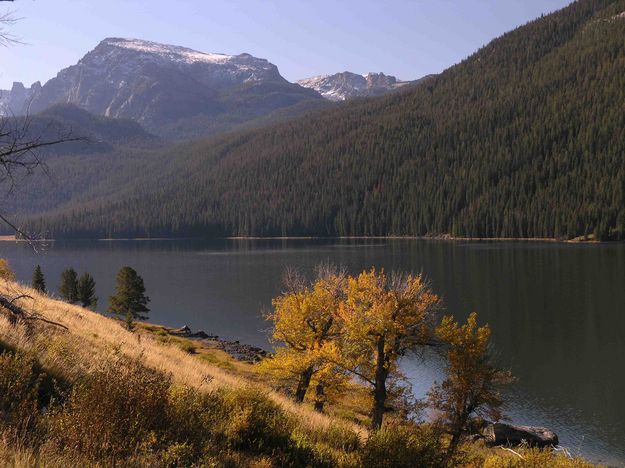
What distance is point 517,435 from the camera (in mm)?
28984

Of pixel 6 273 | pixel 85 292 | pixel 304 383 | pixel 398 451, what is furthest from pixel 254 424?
pixel 85 292

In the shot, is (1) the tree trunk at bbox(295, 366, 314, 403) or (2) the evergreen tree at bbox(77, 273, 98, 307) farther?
(2) the evergreen tree at bbox(77, 273, 98, 307)

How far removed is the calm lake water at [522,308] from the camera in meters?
33.7

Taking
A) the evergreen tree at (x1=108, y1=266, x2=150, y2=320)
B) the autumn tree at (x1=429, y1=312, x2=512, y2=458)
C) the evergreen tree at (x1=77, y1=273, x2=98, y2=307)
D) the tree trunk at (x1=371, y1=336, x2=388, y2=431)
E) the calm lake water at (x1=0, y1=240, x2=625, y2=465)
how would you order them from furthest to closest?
1. the evergreen tree at (x1=77, y1=273, x2=98, y2=307)
2. the evergreen tree at (x1=108, y1=266, x2=150, y2=320)
3. the calm lake water at (x1=0, y1=240, x2=625, y2=465)
4. the autumn tree at (x1=429, y1=312, x2=512, y2=458)
5. the tree trunk at (x1=371, y1=336, x2=388, y2=431)

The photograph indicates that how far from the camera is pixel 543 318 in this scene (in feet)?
179

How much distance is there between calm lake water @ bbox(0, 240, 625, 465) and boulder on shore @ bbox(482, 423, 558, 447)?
109 centimetres

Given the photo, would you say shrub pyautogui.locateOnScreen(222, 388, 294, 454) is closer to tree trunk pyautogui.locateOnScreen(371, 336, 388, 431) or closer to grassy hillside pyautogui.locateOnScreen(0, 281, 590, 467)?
grassy hillside pyautogui.locateOnScreen(0, 281, 590, 467)

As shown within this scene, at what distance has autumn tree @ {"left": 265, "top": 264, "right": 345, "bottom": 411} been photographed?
97.3 feet

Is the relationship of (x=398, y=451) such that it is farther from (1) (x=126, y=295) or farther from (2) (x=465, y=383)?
(1) (x=126, y=295)

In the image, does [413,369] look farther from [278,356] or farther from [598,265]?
[598,265]

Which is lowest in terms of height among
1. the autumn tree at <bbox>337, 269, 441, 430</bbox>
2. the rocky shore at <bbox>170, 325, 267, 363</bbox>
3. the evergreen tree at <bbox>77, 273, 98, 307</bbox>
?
the rocky shore at <bbox>170, 325, 267, 363</bbox>

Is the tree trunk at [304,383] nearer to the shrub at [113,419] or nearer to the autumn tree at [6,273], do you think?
the autumn tree at [6,273]

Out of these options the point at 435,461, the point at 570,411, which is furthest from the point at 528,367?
the point at 435,461

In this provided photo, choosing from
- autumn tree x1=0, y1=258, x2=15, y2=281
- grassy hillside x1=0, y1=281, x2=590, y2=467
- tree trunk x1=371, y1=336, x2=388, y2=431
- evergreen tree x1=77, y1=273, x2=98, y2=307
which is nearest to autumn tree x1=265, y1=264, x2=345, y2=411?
tree trunk x1=371, y1=336, x2=388, y2=431
